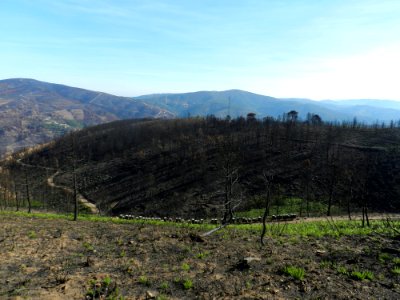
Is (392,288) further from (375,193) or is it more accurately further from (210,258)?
(375,193)

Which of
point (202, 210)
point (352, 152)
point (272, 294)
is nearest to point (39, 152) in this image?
point (202, 210)

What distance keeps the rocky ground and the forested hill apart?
28048mm

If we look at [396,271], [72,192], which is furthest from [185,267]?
[72,192]

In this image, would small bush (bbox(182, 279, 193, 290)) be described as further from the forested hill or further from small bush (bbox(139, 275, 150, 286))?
the forested hill

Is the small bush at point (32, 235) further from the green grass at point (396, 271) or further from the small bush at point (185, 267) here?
the green grass at point (396, 271)

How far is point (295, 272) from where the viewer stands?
14586 mm

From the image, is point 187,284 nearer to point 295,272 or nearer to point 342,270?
point 295,272

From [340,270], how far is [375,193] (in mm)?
69047

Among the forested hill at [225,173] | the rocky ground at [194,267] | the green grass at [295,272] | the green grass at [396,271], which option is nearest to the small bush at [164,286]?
the rocky ground at [194,267]

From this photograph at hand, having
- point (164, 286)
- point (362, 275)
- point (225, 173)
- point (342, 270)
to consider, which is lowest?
point (225, 173)

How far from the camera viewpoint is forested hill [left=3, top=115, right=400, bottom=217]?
7475 cm

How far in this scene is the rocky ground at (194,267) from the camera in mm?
13094

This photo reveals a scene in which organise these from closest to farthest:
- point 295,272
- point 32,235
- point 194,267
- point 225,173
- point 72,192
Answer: point 295,272 < point 194,267 < point 32,235 < point 225,173 < point 72,192

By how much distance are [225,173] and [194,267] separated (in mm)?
35775
